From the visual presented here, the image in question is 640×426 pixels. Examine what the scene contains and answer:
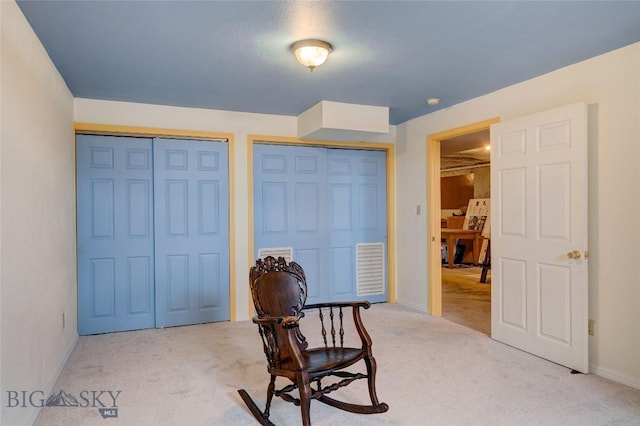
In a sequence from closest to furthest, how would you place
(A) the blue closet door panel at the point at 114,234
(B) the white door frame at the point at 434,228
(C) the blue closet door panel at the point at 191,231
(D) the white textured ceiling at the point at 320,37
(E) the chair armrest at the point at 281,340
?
(E) the chair armrest at the point at 281,340 < (D) the white textured ceiling at the point at 320,37 < (A) the blue closet door panel at the point at 114,234 < (C) the blue closet door panel at the point at 191,231 < (B) the white door frame at the point at 434,228

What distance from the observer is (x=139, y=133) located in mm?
4359

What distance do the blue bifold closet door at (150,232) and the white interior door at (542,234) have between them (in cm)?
280

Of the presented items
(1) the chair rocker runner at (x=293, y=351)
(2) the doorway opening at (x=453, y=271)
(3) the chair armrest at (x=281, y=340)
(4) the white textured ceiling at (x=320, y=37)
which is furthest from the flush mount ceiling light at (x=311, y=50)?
(2) the doorway opening at (x=453, y=271)

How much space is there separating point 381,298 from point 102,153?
3634mm

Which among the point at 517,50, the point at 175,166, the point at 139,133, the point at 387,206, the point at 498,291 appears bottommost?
the point at 498,291

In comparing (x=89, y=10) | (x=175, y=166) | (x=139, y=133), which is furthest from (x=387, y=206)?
(x=89, y=10)

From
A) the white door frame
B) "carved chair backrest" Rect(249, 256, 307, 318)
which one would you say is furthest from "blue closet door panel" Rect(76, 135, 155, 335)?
the white door frame

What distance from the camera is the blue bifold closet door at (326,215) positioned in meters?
4.90

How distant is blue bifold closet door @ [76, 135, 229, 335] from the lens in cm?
424

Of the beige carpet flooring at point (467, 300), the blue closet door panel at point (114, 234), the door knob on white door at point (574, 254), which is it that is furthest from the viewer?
the beige carpet flooring at point (467, 300)

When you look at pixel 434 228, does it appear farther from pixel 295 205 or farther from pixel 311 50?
pixel 311 50

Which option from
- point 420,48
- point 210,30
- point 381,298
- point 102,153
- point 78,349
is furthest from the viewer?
point 381,298

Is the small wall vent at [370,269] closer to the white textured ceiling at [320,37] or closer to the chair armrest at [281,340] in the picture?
the white textured ceiling at [320,37]

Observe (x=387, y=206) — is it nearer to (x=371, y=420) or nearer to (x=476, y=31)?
(x=476, y=31)
